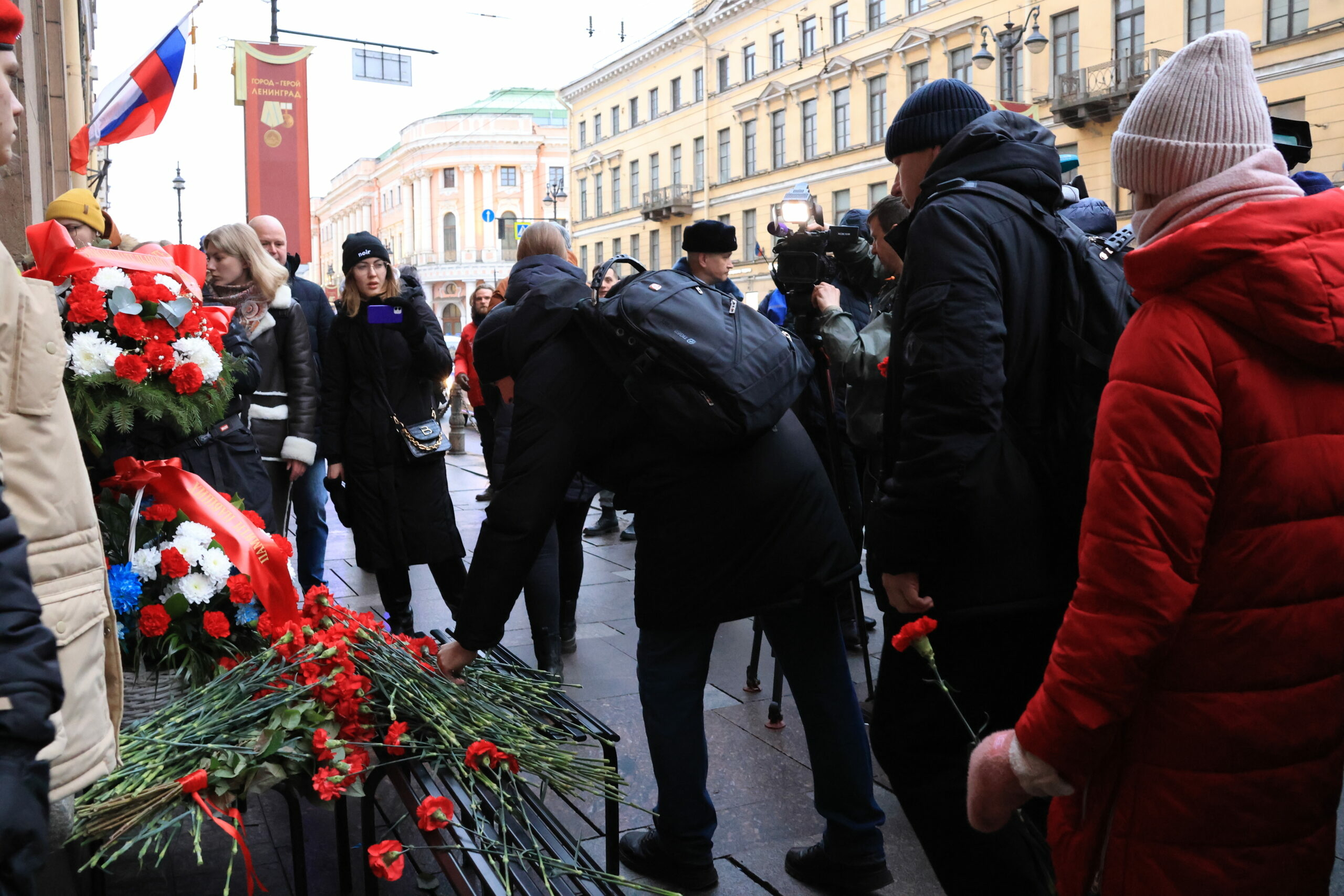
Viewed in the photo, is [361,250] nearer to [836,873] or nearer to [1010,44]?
[836,873]

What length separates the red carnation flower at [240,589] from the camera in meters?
3.21

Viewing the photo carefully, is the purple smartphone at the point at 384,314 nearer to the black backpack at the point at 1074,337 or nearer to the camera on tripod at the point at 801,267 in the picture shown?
the camera on tripod at the point at 801,267

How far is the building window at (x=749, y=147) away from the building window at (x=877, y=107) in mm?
7171

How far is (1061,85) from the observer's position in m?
30.1

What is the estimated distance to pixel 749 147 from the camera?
4556 centimetres

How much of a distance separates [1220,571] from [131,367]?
2.90m

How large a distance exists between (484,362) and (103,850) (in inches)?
62.6

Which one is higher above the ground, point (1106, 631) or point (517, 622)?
point (1106, 631)

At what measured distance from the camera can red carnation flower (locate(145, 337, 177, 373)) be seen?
3.35m

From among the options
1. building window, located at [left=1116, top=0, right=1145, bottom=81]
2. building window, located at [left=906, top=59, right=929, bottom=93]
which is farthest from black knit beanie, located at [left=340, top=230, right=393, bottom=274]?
building window, located at [left=906, top=59, right=929, bottom=93]

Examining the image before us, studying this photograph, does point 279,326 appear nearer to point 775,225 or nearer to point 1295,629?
point 775,225

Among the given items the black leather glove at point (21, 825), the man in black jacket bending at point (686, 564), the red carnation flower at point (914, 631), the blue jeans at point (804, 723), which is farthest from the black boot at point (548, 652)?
the black leather glove at point (21, 825)

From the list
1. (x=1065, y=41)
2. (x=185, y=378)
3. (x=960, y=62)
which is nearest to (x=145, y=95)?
(x=185, y=378)

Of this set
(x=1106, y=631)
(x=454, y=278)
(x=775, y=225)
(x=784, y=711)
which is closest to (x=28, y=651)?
(x=1106, y=631)
